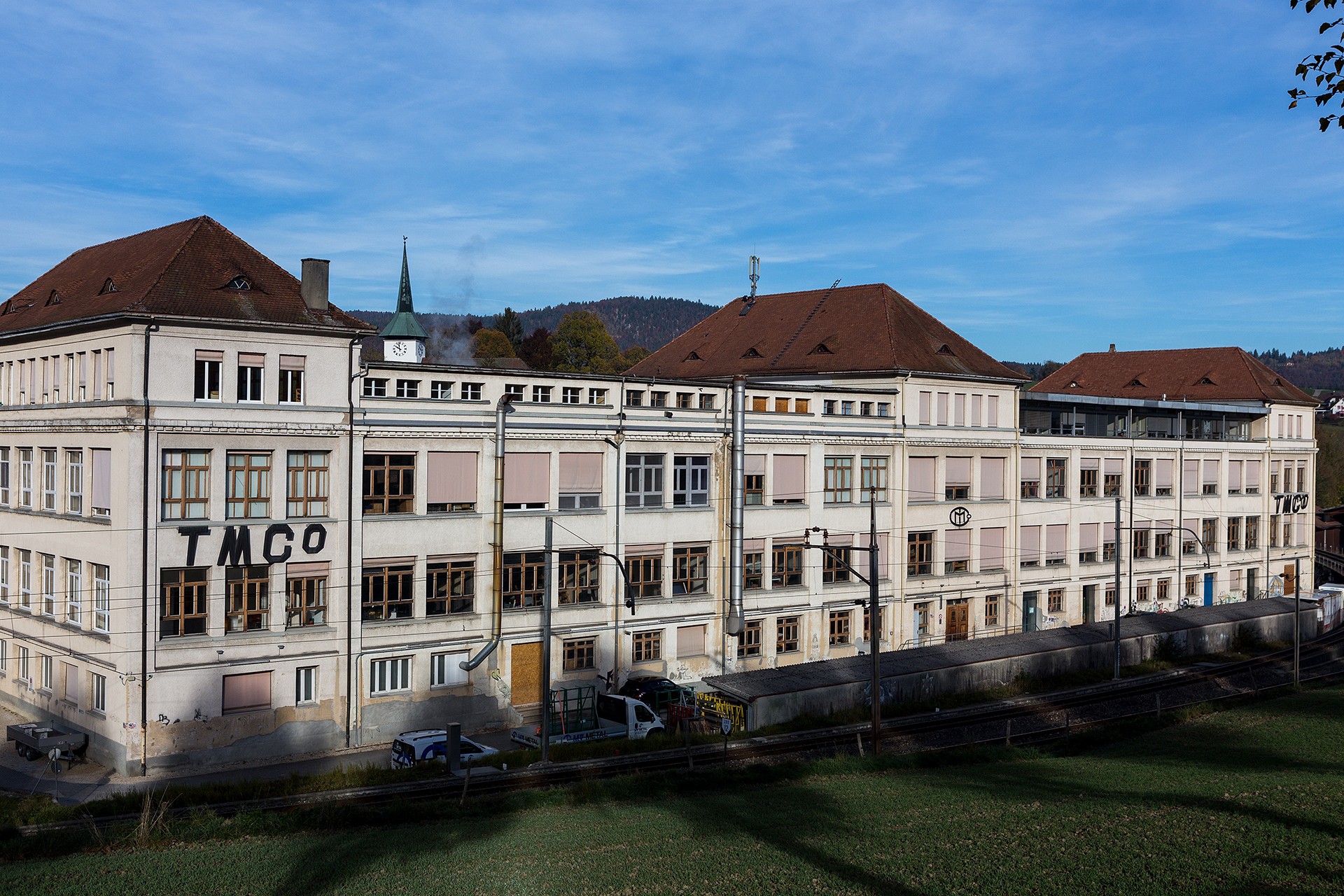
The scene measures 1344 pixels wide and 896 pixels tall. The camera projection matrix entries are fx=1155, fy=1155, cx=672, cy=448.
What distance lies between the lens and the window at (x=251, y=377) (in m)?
40.3

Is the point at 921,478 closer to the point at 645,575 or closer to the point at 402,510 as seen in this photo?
the point at 645,575

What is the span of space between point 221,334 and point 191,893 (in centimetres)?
2390

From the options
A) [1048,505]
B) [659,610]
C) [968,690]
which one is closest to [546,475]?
[659,610]

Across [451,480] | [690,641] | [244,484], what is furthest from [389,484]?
[690,641]

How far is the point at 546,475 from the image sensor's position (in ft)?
156

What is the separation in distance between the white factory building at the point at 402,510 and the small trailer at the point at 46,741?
0.73 metres

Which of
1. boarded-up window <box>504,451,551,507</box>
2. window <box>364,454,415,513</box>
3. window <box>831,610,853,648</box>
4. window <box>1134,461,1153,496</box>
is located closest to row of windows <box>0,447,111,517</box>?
window <box>364,454,415,513</box>

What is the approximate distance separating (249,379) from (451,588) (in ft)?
36.1

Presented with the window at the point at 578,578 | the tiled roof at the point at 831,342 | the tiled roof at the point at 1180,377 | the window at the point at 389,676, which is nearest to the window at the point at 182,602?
the window at the point at 389,676

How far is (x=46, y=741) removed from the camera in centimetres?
3853

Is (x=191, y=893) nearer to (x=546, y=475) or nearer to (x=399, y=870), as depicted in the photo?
(x=399, y=870)

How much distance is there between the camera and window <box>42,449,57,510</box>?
142ft

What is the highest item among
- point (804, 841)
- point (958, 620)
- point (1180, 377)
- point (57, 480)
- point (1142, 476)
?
point (1180, 377)

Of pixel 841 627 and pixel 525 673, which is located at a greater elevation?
pixel 841 627
